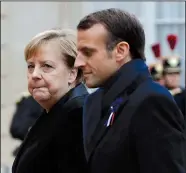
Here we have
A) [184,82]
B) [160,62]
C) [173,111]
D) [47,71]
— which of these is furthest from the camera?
[184,82]

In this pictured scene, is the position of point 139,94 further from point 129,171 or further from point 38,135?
point 38,135

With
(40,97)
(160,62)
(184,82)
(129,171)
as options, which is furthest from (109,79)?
(184,82)

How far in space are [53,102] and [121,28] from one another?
27.0 inches

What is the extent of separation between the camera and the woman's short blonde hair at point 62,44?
144 inches

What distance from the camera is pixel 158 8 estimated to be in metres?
9.65

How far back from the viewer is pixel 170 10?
9.73 metres

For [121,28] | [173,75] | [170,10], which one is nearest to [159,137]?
[121,28]

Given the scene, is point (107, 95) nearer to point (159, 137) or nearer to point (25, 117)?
point (159, 137)

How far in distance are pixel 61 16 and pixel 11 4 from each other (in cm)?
64

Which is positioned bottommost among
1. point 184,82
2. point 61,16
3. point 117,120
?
point 184,82

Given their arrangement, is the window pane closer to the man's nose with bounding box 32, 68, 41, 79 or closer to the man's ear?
the man's nose with bounding box 32, 68, 41, 79

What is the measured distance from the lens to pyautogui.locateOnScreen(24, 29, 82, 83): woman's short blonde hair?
3.67m

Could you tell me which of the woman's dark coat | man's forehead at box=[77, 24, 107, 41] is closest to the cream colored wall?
the woman's dark coat

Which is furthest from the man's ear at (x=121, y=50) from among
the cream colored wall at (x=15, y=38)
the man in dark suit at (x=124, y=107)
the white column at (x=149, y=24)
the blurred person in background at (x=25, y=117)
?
the cream colored wall at (x=15, y=38)
